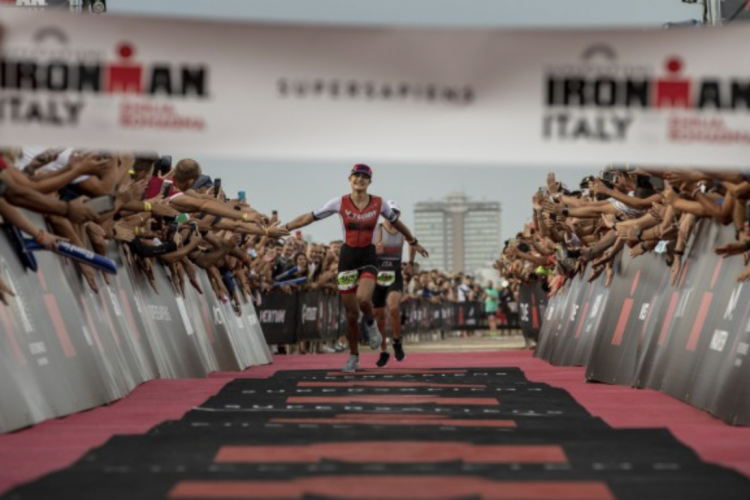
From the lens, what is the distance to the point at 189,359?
58.0 ft

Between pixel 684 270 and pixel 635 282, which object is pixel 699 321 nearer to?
pixel 684 270

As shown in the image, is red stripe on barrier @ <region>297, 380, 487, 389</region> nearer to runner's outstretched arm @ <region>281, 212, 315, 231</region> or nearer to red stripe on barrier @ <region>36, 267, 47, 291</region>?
runner's outstretched arm @ <region>281, 212, 315, 231</region>

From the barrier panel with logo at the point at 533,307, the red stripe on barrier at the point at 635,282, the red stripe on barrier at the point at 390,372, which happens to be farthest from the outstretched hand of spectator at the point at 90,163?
the barrier panel with logo at the point at 533,307

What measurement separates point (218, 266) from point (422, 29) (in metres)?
15.1

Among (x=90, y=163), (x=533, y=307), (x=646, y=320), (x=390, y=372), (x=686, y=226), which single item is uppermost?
(x=90, y=163)

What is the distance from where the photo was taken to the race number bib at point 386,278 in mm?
22508

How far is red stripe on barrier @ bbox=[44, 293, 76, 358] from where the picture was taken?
1165cm

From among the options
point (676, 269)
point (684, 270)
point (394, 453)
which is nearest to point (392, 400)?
point (684, 270)

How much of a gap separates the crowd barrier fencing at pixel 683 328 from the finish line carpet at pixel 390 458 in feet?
3.43

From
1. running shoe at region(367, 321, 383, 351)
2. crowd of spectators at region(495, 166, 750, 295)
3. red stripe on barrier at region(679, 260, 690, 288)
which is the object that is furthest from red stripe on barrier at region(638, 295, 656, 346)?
running shoe at region(367, 321, 383, 351)

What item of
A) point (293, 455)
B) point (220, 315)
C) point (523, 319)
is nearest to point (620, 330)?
point (220, 315)

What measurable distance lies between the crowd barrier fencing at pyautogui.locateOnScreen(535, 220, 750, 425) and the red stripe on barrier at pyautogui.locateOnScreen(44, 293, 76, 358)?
4.84 metres

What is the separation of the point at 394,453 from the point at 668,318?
702 cm

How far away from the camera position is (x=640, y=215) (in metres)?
17.0
